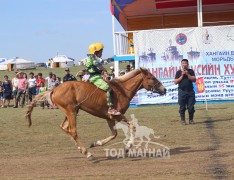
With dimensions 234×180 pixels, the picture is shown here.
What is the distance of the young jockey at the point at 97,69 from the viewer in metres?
9.83

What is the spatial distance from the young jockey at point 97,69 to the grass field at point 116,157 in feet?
3.80

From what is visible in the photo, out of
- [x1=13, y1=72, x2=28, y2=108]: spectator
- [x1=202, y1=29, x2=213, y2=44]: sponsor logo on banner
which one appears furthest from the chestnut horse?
[x1=13, y1=72, x2=28, y2=108]: spectator

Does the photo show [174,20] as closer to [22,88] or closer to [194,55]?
[194,55]

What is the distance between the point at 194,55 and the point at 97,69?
43.2 ft

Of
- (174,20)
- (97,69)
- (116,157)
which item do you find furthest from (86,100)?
(174,20)

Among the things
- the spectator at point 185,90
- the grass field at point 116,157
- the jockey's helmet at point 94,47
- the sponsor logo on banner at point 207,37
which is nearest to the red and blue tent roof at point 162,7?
the sponsor logo on banner at point 207,37

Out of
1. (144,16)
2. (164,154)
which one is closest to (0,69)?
(144,16)

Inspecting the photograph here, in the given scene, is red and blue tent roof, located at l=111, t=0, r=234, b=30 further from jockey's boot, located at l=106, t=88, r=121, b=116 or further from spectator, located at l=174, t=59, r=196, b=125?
jockey's boot, located at l=106, t=88, r=121, b=116

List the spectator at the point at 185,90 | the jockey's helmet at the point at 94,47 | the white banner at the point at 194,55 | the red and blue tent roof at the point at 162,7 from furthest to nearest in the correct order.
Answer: the red and blue tent roof at the point at 162,7, the white banner at the point at 194,55, the spectator at the point at 185,90, the jockey's helmet at the point at 94,47

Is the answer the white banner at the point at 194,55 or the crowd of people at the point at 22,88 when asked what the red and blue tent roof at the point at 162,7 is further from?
the crowd of people at the point at 22,88

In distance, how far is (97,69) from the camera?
996 centimetres

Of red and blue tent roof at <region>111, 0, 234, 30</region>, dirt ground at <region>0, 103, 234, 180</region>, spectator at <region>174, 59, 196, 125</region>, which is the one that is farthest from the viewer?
red and blue tent roof at <region>111, 0, 234, 30</region>

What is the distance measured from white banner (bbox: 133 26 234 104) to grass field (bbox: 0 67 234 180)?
19.9 feet

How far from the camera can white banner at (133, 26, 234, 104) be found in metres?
22.2
